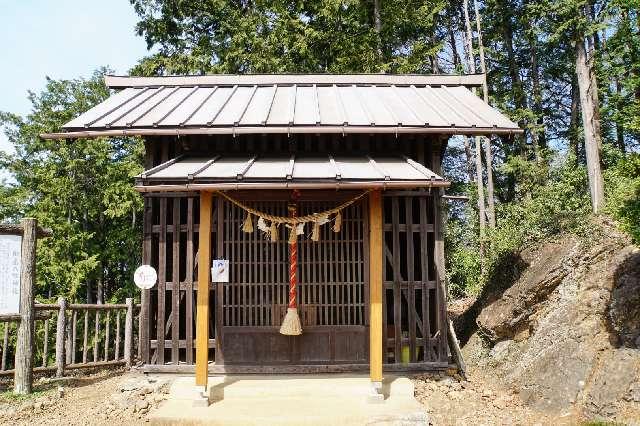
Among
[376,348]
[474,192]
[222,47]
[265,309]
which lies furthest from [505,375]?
[222,47]

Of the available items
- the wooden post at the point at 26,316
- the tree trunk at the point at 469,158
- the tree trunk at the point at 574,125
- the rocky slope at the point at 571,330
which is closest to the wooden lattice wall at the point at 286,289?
the rocky slope at the point at 571,330

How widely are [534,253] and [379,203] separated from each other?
469cm

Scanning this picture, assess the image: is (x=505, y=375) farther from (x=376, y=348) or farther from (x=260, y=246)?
(x=260, y=246)

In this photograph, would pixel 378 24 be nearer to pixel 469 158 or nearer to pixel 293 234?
pixel 469 158

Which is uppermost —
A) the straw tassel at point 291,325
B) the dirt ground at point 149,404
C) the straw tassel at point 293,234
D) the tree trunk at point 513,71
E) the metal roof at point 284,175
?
the tree trunk at point 513,71

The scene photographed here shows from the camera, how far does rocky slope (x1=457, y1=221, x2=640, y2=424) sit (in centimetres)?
632

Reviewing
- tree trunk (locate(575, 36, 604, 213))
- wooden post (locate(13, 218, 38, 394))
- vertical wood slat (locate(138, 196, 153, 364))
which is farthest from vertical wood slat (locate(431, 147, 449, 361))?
tree trunk (locate(575, 36, 604, 213))

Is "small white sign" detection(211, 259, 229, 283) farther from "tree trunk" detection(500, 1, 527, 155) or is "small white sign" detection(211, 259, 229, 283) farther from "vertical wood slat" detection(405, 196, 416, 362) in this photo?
"tree trunk" detection(500, 1, 527, 155)

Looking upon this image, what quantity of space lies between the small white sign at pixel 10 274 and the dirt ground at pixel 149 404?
1520 millimetres

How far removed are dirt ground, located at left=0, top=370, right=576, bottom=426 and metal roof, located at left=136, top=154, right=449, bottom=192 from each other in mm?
3521

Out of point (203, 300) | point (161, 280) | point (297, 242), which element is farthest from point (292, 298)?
point (161, 280)

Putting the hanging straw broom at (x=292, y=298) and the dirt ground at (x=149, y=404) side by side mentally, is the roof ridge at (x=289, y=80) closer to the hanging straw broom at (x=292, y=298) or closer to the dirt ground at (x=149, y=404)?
the hanging straw broom at (x=292, y=298)

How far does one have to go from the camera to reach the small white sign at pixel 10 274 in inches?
301

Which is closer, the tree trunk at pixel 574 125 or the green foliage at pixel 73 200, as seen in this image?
the green foliage at pixel 73 200
